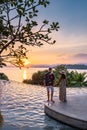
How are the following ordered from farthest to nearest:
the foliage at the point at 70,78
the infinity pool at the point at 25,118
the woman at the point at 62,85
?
the foliage at the point at 70,78 → the woman at the point at 62,85 → the infinity pool at the point at 25,118

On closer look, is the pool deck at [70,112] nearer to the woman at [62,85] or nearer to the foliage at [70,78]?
the woman at [62,85]

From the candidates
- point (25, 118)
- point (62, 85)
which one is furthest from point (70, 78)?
point (25, 118)

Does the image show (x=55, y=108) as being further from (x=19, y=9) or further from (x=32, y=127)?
(x=19, y=9)

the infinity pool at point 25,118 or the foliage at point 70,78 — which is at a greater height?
the foliage at point 70,78

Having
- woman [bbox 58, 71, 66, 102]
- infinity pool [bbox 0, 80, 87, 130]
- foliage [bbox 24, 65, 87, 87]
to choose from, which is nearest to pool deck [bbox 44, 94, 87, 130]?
infinity pool [bbox 0, 80, 87, 130]

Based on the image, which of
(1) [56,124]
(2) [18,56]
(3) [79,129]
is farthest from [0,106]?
(2) [18,56]

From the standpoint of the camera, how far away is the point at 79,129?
12.9 m

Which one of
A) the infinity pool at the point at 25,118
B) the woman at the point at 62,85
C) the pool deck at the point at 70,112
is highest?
the woman at the point at 62,85

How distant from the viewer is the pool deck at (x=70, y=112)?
510 inches

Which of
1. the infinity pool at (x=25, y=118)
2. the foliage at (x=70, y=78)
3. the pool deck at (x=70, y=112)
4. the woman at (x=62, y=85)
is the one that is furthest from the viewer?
the foliage at (x=70, y=78)

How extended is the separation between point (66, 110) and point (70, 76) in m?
19.7

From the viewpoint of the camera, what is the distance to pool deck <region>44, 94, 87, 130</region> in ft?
42.5

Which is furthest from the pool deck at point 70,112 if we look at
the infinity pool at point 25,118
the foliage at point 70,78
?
the foliage at point 70,78

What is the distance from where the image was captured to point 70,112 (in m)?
14.4
